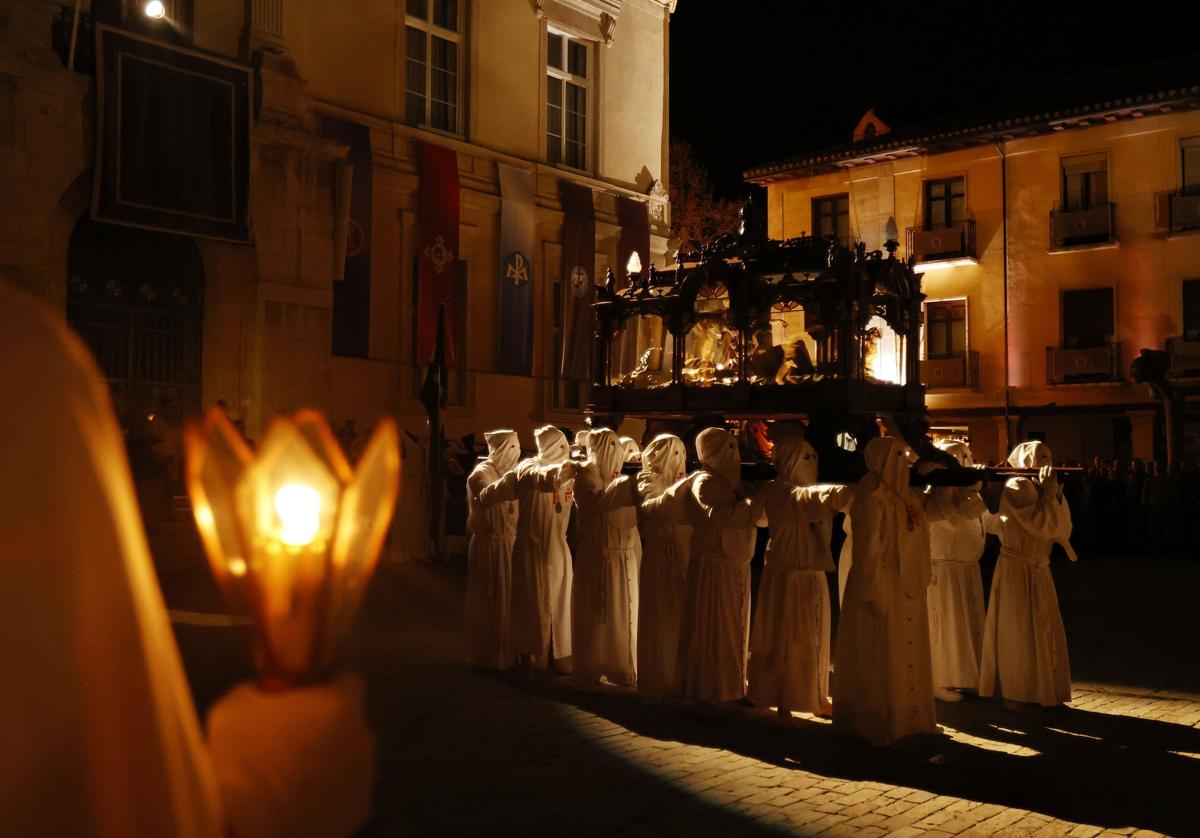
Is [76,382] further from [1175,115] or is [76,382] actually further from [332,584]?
[1175,115]

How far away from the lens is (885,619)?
680 cm

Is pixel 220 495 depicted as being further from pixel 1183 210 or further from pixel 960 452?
pixel 1183 210

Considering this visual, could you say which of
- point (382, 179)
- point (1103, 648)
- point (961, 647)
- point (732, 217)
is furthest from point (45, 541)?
point (732, 217)

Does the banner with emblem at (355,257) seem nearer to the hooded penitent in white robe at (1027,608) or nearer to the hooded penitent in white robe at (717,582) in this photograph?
the hooded penitent in white robe at (717,582)

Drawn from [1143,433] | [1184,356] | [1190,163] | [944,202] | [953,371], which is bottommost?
[1143,433]

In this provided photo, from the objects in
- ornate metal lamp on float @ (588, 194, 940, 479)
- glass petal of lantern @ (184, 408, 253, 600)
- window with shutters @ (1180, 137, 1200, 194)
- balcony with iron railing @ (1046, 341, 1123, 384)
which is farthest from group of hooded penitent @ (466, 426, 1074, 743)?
window with shutters @ (1180, 137, 1200, 194)

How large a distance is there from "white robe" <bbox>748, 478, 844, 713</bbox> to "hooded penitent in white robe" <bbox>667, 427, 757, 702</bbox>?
164 millimetres

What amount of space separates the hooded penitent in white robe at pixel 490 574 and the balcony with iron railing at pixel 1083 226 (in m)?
21.4

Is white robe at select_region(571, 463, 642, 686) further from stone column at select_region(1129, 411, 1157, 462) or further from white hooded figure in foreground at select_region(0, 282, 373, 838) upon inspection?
stone column at select_region(1129, 411, 1157, 462)

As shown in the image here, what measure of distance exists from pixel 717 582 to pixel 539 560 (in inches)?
71.8

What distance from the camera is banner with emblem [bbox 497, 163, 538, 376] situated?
20.7 meters

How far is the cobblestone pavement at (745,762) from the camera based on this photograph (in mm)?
5262

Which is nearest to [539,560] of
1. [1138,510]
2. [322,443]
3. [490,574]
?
[490,574]

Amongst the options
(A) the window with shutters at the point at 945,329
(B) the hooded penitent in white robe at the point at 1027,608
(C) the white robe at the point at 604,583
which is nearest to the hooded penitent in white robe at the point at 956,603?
(B) the hooded penitent in white robe at the point at 1027,608
